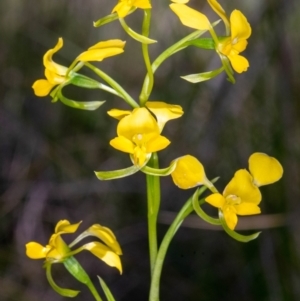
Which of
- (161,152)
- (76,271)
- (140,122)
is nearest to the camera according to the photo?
(140,122)

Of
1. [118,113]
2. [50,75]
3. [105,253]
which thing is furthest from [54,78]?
[105,253]

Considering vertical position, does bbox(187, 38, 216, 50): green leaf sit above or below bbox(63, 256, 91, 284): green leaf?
above

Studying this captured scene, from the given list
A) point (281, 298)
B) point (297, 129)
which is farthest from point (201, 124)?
point (281, 298)

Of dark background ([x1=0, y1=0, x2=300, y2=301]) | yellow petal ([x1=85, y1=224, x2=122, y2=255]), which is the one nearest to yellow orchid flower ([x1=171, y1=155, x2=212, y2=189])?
yellow petal ([x1=85, y1=224, x2=122, y2=255])

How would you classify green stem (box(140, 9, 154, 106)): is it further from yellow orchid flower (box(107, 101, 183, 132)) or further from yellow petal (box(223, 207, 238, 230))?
yellow petal (box(223, 207, 238, 230))

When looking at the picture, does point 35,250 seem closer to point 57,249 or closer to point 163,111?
point 57,249
